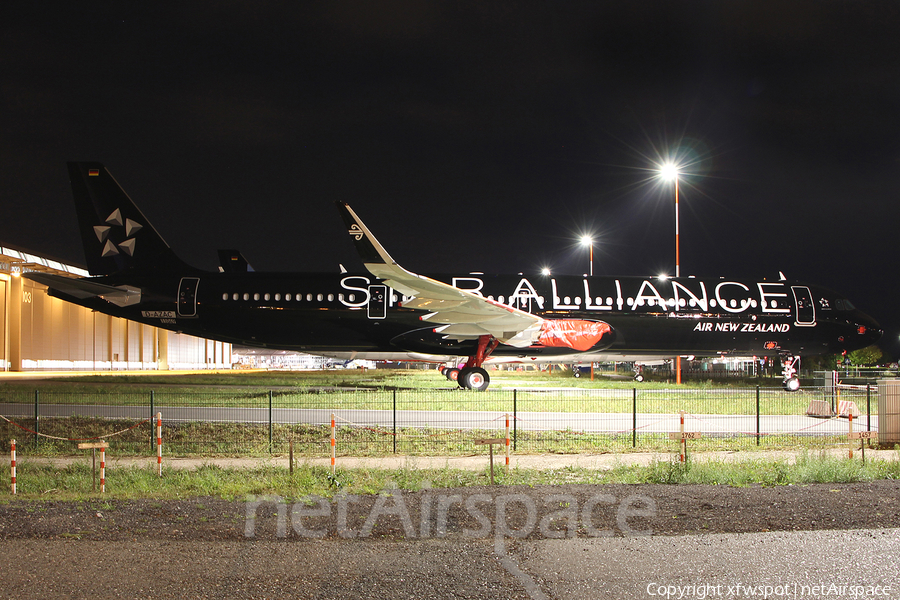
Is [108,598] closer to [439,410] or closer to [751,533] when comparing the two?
[751,533]

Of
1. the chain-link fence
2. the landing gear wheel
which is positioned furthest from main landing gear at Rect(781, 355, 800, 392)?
the landing gear wheel

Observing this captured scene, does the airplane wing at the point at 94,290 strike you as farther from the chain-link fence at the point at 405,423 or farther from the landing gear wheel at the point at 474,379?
the landing gear wheel at the point at 474,379

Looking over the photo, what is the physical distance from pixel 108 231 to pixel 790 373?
87.8 ft

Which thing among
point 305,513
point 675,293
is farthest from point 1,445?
point 675,293

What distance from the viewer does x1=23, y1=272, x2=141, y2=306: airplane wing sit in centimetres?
2450

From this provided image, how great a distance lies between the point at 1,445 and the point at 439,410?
1058 cm

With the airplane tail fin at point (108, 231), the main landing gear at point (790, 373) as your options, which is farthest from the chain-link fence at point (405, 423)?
the airplane tail fin at point (108, 231)

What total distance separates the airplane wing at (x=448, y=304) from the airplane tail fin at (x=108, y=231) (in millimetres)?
10708

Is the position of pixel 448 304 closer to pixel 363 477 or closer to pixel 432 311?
pixel 432 311

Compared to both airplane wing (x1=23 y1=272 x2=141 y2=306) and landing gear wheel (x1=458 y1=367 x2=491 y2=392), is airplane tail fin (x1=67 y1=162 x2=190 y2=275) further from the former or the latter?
landing gear wheel (x1=458 y1=367 x2=491 y2=392)

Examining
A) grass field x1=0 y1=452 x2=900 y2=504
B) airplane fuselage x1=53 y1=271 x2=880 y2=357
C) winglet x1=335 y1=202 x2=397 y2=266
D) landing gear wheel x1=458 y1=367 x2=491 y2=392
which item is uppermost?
winglet x1=335 y1=202 x2=397 y2=266

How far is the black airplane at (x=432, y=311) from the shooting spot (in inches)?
1011

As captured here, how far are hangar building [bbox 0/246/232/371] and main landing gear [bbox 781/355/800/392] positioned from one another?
48.1m

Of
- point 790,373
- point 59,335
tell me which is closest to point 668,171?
point 790,373
